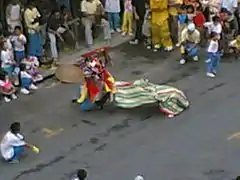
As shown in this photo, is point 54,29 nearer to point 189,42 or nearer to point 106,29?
point 106,29

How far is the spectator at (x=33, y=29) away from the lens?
19.8 m

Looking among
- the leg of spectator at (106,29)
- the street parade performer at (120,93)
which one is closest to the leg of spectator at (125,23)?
the leg of spectator at (106,29)

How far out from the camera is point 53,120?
17156mm

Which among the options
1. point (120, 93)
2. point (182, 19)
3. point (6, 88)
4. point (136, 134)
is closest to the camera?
point (136, 134)

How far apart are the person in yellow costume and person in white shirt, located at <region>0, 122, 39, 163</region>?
6.79 meters

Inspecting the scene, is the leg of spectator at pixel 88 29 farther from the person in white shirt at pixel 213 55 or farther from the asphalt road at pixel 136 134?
the person in white shirt at pixel 213 55

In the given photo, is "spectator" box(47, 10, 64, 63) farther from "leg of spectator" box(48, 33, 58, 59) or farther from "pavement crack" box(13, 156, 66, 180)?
"pavement crack" box(13, 156, 66, 180)

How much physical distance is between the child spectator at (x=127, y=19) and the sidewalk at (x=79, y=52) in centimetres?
20

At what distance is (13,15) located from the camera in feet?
65.4

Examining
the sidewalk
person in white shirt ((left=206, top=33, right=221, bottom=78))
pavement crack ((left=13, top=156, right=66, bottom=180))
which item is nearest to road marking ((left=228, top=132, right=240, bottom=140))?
pavement crack ((left=13, top=156, right=66, bottom=180))

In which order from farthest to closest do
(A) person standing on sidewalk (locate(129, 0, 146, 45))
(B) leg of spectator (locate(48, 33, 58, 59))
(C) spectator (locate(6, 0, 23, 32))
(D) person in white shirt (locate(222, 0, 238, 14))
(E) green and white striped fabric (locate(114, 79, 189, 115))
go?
(A) person standing on sidewalk (locate(129, 0, 146, 45)) → (D) person in white shirt (locate(222, 0, 238, 14)) → (B) leg of spectator (locate(48, 33, 58, 59)) → (C) spectator (locate(6, 0, 23, 32)) → (E) green and white striped fabric (locate(114, 79, 189, 115))

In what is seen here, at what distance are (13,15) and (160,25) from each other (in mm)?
3750

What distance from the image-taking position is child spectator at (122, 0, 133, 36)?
21.9m

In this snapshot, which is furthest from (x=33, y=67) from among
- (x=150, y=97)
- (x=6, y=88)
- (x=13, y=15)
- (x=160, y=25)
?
(x=160, y=25)
